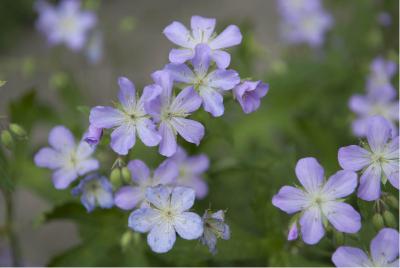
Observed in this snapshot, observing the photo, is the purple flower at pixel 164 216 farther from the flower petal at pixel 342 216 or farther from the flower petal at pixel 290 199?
the flower petal at pixel 342 216

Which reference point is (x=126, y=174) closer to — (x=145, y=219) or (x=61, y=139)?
(x=145, y=219)

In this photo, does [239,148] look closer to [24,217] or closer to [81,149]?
[81,149]

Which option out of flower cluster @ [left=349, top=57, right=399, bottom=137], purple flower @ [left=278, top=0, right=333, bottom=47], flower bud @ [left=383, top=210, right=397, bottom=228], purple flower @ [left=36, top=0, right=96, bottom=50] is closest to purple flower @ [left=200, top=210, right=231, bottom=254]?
flower bud @ [left=383, top=210, right=397, bottom=228]

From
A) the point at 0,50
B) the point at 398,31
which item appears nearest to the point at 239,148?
the point at 398,31

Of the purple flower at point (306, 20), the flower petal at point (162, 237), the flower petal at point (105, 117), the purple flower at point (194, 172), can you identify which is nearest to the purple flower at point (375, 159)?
the flower petal at point (162, 237)

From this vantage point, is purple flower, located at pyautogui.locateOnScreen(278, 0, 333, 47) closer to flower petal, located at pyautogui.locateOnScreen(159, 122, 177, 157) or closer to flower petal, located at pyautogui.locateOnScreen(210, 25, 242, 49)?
flower petal, located at pyautogui.locateOnScreen(210, 25, 242, 49)
